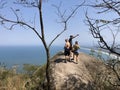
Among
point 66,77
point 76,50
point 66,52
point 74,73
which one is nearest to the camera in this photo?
point 66,77

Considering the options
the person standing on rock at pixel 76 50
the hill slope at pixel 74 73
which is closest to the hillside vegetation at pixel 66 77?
the hill slope at pixel 74 73

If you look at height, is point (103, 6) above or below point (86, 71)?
above

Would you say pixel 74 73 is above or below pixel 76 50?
below

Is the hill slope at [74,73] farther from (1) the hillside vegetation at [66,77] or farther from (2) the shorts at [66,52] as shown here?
(2) the shorts at [66,52]

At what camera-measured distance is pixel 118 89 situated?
15.5 meters

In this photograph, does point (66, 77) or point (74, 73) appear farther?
point (74, 73)

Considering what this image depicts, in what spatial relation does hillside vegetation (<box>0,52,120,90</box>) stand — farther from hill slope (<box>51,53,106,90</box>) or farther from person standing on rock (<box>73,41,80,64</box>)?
person standing on rock (<box>73,41,80,64</box>)

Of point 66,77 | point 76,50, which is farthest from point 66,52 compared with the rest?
point 66,77

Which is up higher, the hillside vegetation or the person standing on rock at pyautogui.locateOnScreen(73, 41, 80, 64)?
the person standing on rock at pyautogui.locateOnScreen(73, 41, 80, 64)

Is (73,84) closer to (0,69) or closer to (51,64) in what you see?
(51,64)

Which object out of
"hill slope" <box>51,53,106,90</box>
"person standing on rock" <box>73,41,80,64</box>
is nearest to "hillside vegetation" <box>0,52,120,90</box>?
"hill slope" <box>51,53,106,90</box>

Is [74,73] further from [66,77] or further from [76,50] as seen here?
[76,50]

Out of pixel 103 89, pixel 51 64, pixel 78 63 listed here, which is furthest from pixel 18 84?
pixel 103 89

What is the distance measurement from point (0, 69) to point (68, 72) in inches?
189
